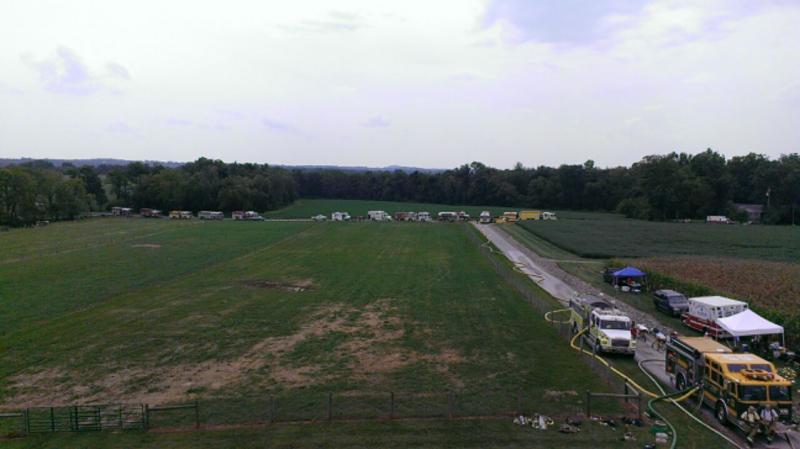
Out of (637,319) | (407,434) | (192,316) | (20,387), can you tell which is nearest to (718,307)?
(637,319)

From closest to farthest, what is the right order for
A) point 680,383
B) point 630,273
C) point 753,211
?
point 680,383 < point 630,273 < point 753,211

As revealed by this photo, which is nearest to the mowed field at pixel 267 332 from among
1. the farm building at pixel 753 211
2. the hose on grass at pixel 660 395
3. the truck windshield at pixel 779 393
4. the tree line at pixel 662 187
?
the hose on grass at pixel 660 395

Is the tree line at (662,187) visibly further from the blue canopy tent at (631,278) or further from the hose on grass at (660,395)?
the hose on grass at (660,395)

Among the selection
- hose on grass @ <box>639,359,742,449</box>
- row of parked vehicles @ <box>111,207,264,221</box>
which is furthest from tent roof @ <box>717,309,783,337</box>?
row of parked vehicles @ <box>111,207,264,221</box>

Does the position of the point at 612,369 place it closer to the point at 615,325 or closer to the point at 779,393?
the point at 615,325

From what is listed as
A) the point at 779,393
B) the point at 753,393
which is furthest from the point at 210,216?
the point at 779,393
